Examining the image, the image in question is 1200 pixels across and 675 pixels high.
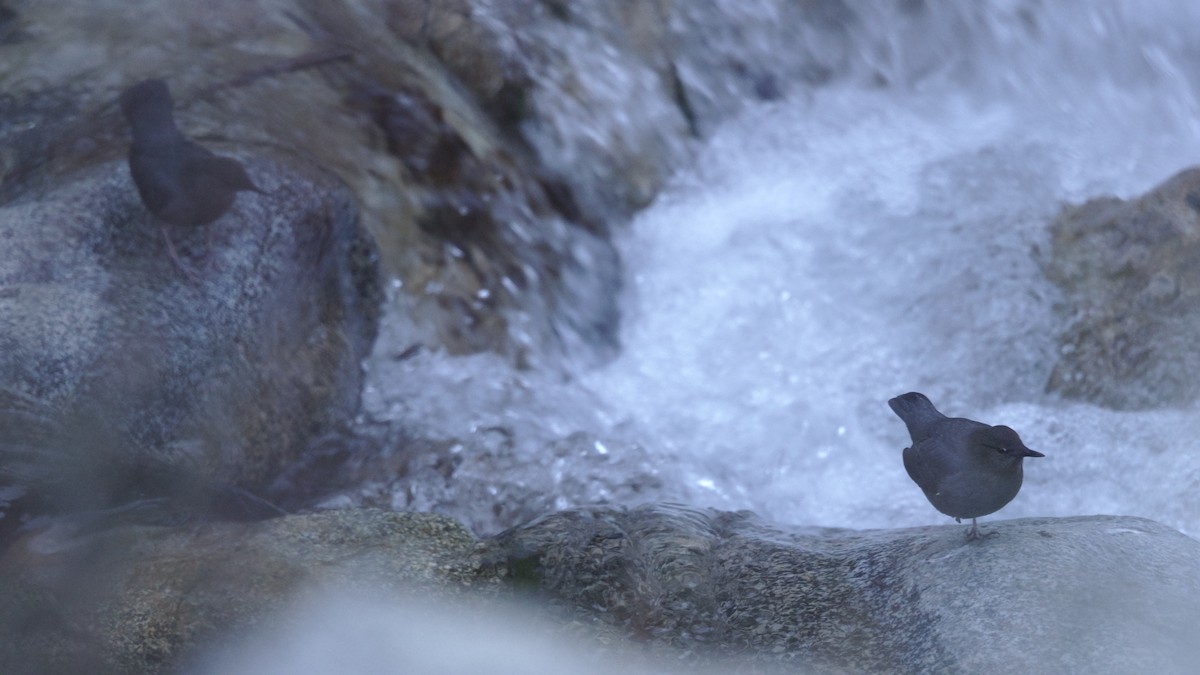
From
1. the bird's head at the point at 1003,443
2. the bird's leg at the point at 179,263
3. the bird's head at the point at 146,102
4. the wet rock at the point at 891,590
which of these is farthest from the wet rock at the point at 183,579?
the bird's head at the point at 146,102

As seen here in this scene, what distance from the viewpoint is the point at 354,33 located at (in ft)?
18.4

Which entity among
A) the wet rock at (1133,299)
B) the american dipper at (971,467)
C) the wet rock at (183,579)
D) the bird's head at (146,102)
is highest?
the bird's head at (146,102)

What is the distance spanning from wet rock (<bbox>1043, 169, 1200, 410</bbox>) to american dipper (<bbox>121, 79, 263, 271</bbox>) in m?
3.39

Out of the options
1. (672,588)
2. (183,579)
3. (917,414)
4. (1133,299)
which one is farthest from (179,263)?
(1133,299)

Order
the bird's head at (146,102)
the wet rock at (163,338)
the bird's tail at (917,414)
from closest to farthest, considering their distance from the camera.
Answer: the bird's tail at (917,414)
the wet rock at (163,338)
the bird's head at (146,102)

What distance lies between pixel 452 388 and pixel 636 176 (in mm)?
2221

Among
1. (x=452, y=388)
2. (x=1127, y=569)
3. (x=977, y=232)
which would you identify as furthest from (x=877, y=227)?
(x=1127, y=569)

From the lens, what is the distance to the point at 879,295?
18.3 ft

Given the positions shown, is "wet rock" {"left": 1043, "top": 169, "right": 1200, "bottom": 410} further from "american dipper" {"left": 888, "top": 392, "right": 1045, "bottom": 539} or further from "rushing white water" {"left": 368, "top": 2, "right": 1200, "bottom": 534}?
"american dipper" {"left": 888, "top": 392, "right": 1045, "bottom": 539}

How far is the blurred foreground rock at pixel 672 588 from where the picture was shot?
2.55 meters

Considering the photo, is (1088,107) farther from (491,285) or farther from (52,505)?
(52,505)

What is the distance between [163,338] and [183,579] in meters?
1.02

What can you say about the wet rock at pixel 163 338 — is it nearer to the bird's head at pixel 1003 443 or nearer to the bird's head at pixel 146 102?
the bird's head at pixel 146 102

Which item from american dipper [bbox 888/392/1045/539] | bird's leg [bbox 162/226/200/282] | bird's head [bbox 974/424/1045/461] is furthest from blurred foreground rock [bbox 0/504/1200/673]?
bird's leg [bbox 162/226/200/282]
